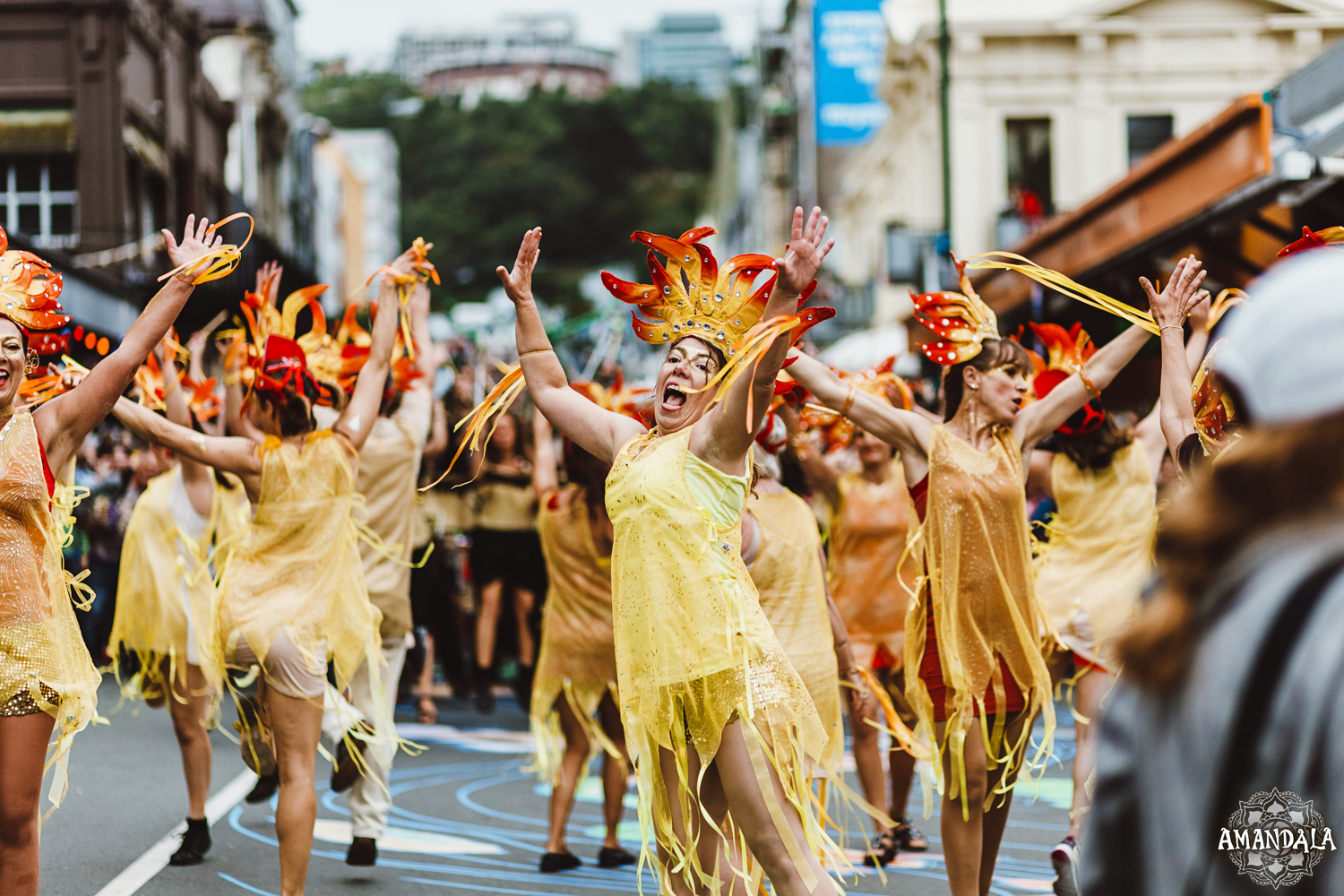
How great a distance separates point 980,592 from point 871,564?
2.44 m

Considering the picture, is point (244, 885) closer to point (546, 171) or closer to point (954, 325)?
point (954, 325)

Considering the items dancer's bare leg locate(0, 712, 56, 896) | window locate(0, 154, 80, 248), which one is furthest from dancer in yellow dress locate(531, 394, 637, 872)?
window locate(0, 154, 80, 248)

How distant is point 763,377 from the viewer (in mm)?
3805

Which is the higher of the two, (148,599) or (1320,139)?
(1320,139)

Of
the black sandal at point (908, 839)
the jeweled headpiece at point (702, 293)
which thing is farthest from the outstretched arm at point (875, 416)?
the black sandal at point (908, 839)

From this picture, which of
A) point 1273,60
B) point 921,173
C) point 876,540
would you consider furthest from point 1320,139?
point 921,173

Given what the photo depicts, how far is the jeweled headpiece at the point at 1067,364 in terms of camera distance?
6.38 metres

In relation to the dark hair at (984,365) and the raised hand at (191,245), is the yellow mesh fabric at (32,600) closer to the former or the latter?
the raised hand at (191,245)

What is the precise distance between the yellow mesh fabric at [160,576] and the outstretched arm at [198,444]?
1642 millimetres

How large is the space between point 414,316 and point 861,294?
29.9 meters

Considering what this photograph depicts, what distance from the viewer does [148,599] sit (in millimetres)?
7672

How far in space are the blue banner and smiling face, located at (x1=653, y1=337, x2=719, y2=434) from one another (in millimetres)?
30570

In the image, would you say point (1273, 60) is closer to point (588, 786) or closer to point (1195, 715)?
point (588, 786)

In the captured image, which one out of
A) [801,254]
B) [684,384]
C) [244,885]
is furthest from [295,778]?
[801,254]
